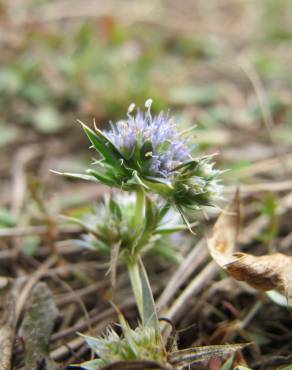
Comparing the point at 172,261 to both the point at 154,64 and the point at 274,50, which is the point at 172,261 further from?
the point at 274,50

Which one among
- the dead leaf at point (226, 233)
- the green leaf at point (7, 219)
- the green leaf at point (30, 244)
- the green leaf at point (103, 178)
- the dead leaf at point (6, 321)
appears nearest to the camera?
the green leaf at point (103, 178)

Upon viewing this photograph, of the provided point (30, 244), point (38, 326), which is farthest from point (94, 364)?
point (30, 244)

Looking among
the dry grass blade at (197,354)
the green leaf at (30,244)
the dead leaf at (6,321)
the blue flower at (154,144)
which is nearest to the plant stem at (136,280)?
the dry grass blade at (197,354)

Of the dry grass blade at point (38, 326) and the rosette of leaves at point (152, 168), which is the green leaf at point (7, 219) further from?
the rosette of leaves at point (152, 168)

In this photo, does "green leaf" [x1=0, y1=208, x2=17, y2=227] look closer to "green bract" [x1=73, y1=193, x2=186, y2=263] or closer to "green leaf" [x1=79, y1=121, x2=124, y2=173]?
"green bract" [x1=73, y1=193, x2=186, y2=263]

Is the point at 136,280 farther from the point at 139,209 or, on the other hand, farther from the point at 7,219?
the point at 7,219

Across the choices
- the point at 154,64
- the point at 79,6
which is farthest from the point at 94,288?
the point at 79,6

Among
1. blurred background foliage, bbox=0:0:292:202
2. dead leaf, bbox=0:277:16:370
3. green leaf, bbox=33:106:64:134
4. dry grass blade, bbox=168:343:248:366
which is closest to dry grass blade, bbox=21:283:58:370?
dead leaf, bbox=0:277:16:370

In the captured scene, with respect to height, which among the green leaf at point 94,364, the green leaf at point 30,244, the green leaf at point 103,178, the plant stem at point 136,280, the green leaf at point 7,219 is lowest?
the green leaf at point 94,364
